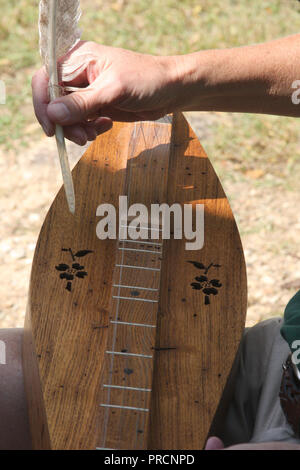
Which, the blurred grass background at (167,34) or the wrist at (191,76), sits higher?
the blurred grass background at (167,34)

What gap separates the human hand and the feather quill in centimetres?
4

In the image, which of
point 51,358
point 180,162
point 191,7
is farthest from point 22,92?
point 51,358

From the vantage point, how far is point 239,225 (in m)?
3.05

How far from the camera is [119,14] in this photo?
4.20 m

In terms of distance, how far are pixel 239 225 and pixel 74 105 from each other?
1.73m

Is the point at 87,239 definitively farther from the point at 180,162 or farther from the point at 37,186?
the point at 37,186

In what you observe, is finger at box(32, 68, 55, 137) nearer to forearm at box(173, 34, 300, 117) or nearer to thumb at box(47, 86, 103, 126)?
thumb at box(47, 86, 103, 126)

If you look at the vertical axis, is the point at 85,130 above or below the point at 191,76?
below

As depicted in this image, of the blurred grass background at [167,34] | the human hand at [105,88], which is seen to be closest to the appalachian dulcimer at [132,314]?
the human hand at [105,88]

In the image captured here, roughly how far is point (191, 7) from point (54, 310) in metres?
3.36

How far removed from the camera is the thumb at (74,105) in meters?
1.46

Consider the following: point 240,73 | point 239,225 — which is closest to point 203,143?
point 239,225

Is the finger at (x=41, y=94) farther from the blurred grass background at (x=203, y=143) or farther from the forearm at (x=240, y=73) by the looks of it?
the blurred grass background at (x=203, y=143)

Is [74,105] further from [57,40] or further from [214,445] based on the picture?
[214,445]
